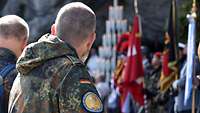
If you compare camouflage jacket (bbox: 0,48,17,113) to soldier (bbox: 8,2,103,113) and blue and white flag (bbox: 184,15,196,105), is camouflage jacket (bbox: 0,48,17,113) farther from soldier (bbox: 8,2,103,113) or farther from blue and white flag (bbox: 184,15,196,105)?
blue and white flag (bbox: 184,15,196,105)

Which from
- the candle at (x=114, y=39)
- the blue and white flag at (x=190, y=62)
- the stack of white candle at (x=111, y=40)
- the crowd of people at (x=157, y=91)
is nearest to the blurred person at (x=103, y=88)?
the crowd of people at (x=157, y=91)

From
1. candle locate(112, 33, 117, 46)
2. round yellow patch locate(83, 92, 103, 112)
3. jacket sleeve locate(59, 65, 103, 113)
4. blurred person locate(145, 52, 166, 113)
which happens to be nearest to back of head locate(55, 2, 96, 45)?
jacket sleeve locate(59, 65, 103, 113)

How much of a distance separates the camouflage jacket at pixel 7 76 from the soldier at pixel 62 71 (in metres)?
0.58

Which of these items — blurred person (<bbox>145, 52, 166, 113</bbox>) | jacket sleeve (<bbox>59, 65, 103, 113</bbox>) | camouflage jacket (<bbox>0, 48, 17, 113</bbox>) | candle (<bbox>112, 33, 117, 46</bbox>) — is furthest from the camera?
candle (<bbox>112, 33, 117, 46</bbox>)

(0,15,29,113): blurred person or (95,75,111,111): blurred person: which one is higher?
(0,15,29,113): blurred person

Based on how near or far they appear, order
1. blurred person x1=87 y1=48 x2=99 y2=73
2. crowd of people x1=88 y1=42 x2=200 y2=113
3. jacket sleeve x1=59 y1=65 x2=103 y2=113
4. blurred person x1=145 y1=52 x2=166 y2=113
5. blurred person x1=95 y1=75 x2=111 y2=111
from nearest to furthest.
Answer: jacket sleeve x1=59 y1=65 x2=103 y2=113
crowd of people x1=88 y1=42 x2=200 y2=113
blurred person x1=145 y1=52 x2=166 y2=113
blurred person x1=95 y1=75 x2=111 y2=111
blurred person x1=87 y1=48 x2=99 y2=73

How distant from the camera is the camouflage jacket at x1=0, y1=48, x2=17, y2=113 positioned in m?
4.42

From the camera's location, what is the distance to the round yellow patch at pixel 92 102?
12.1 feet

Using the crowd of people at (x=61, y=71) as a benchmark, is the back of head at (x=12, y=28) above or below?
above

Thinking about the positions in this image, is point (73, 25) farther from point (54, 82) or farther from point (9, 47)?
point (9, 47)

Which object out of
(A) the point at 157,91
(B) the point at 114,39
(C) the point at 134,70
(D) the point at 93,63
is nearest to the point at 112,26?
(B) the point at 114,39

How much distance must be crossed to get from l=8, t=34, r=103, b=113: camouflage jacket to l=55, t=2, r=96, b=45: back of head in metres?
0.05

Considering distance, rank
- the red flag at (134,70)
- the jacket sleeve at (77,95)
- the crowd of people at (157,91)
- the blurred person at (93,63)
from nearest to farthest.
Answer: the jacket sleeve at (77,95)
the crowd of people at (157,91)
the red flag at (134,70)
the blurred person at (93,63)

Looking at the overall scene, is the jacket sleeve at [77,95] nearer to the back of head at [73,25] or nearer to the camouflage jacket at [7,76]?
the back of head at [73,25]
